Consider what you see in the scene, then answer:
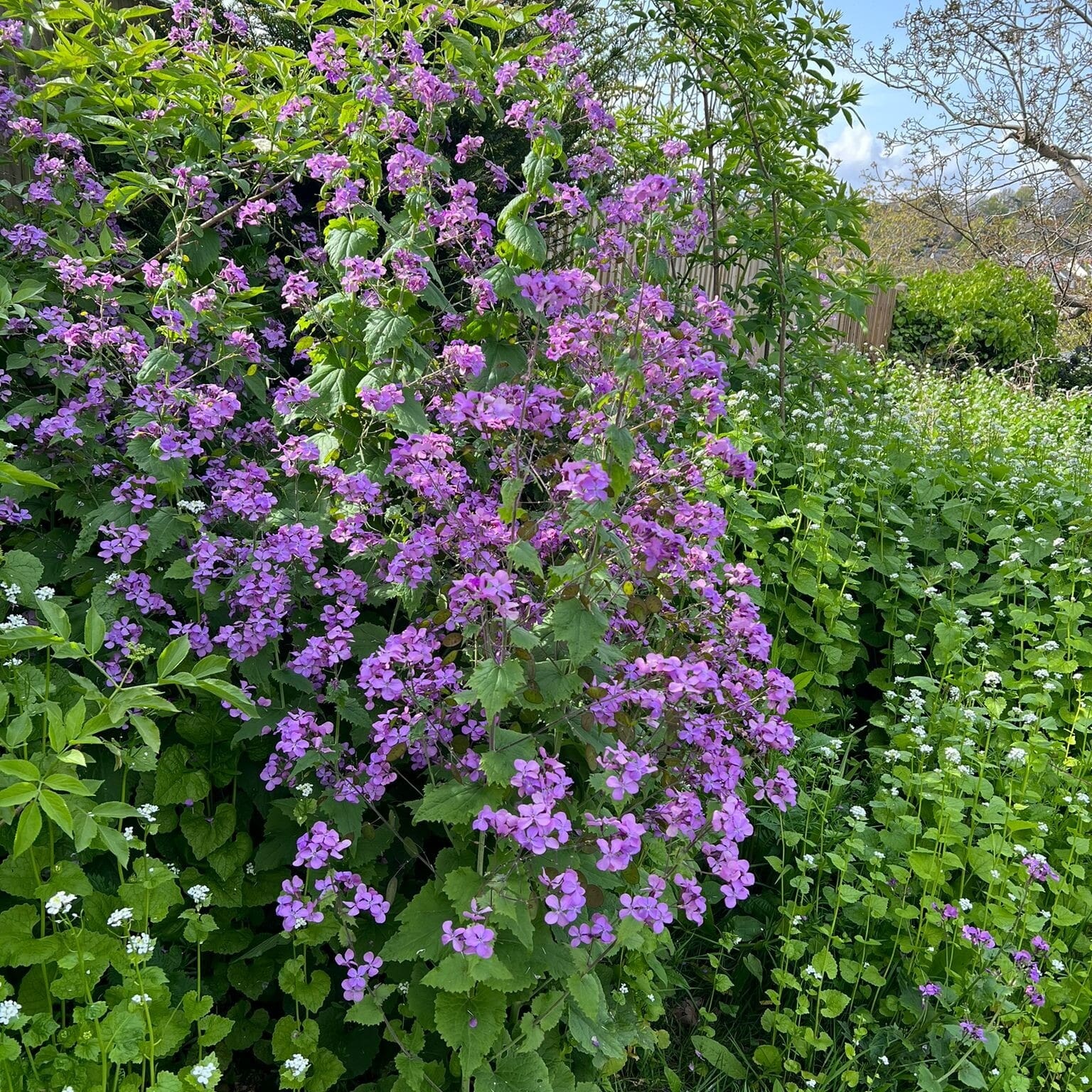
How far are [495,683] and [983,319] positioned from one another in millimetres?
13204

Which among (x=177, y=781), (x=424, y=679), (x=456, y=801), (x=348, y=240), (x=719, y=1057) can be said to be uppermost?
(x=348, y=240)

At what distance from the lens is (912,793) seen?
2654 millimetres

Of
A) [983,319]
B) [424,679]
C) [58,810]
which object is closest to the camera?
[58,810]

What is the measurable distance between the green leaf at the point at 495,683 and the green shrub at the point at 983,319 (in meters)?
11.9

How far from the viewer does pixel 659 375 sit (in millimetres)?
1828

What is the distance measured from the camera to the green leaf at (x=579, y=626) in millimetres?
1505

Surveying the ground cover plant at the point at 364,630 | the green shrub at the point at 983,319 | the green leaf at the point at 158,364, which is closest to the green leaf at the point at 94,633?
the ground cover plant at the point at 364,630

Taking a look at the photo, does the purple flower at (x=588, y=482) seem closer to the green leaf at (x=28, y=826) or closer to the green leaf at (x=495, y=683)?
the green leaf at (x=495, y=683)

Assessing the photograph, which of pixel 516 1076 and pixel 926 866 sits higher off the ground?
pixel 926 866

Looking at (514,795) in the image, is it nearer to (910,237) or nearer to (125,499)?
(125,499)

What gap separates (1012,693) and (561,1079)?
238 centimetres

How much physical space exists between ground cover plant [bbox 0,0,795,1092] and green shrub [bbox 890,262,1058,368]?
11.2 metres

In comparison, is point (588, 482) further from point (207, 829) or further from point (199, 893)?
point (207, 829)

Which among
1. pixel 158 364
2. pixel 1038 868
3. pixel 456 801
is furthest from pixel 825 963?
pixel 158 364
